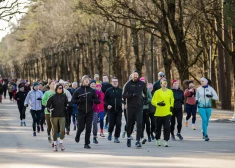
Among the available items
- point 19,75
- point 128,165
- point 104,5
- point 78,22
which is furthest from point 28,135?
point 19,75

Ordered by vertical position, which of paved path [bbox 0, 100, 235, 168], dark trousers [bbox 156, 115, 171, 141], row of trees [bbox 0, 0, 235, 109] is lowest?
paved path [bbox 0, 100, 235, 168]

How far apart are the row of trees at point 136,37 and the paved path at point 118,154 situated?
41.9 ft

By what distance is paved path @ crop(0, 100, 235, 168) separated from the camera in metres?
14.0

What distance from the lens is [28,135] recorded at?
22859 millimetres

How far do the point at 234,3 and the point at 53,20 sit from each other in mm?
44863

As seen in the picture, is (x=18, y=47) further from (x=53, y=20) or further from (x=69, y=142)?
(x=69, y=142)

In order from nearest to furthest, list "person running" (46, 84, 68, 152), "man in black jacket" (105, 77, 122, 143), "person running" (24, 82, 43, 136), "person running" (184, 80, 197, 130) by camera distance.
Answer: "person running" (46, 84, 68, 152) < "man in black jacket" (105, 77, 122, 143) < "person running" (24, 82, 43, 136) < "person running" (184, 80, 197, 130)

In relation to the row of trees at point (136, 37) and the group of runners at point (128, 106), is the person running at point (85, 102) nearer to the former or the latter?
the group of runners at point (128, 106)

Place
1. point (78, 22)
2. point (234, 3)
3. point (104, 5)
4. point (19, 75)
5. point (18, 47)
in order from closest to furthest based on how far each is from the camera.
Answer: point (234, 3) → point (104, 5) → point (78, 22) → point (18, 47) → point (19, 75)

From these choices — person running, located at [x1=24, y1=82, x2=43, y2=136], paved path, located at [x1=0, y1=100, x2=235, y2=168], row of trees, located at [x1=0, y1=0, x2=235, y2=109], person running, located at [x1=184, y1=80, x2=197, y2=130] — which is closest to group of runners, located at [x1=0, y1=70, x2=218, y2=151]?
paved path, located at [x1=0, y1=100, x2=235, y2=168]

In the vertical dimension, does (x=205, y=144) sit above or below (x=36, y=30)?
below

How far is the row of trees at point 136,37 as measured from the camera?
3628 cm

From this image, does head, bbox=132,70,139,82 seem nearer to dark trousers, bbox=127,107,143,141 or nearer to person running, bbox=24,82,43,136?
dark trousers, bbox=127,107,143,141

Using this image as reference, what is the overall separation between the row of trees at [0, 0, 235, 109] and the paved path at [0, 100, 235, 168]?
12774mm
